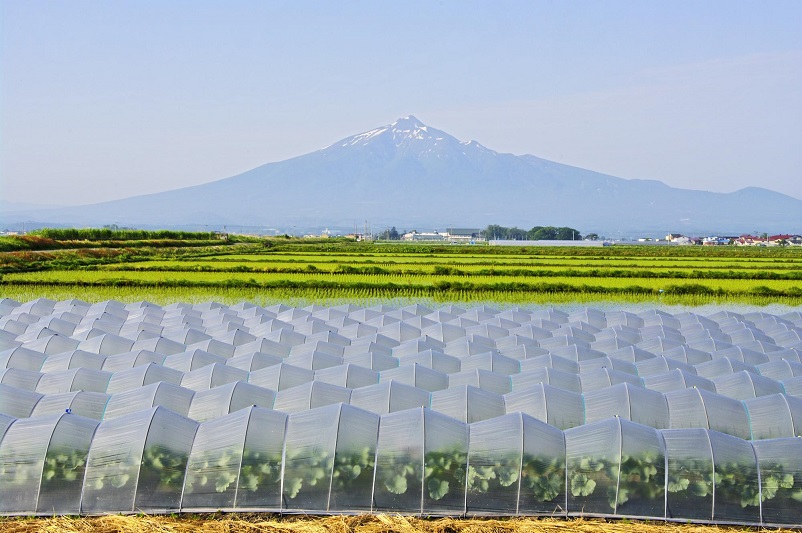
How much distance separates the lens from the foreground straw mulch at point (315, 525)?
10.3 m

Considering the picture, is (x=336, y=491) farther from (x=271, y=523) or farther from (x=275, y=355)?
(x=275, y=355)

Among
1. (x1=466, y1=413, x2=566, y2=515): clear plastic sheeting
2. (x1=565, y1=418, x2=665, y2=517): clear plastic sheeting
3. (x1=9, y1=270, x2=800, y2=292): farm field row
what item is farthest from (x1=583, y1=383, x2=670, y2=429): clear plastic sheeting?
(x1=9, y1=270, x2=800, y2=292): farm field row

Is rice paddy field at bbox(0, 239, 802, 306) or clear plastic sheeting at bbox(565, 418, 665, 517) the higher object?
rice paddy field at bbox(0, 239, 802, 306)

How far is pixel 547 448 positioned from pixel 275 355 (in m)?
10.1

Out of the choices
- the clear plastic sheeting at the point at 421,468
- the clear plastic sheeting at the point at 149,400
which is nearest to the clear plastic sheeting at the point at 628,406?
the clear plastic sheeting at the point at 421,468

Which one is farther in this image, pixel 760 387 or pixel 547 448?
pixel 760 387

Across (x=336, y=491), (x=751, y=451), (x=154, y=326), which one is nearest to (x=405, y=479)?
(x=336, y=491)

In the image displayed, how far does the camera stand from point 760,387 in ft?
56.8

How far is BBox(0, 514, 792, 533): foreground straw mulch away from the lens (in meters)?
10.3

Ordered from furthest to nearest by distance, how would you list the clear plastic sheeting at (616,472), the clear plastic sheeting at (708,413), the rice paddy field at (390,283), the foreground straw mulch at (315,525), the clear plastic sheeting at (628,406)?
the rice paddy field at (390,283)
the clear plastic sheeting at (628,406)
the clear plastic sheeting at (708,413)
the clear plastic sheeting at (616,472)
the foreground straw mulch at (315,525)

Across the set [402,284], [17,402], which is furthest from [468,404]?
[402,284]

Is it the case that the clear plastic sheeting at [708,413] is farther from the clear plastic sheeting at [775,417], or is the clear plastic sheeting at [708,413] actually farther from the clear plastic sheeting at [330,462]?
the clear plastic sheeting at [330,462]

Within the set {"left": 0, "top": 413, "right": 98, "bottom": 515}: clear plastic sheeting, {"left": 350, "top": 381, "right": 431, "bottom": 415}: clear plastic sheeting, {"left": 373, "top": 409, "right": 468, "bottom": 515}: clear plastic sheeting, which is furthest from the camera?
{"left": 350, "top": 381, "right": 431, "bottom": 415}: clear plastic sheeting

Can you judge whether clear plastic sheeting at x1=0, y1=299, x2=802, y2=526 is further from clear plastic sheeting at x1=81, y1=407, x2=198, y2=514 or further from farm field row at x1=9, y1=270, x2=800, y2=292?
farm field row at x1=9, y1=270, x2=800, y2=292
